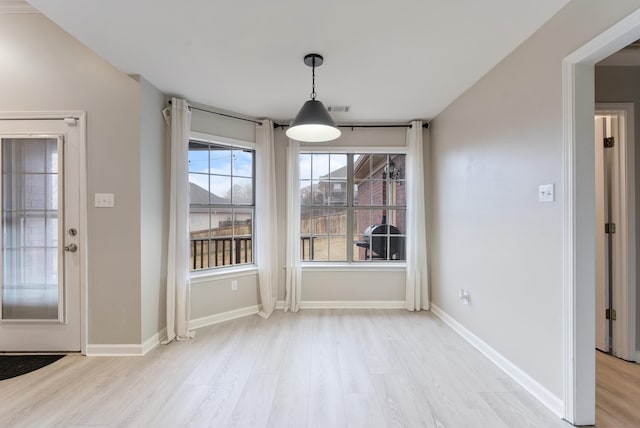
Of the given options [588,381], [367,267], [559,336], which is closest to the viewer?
[588,381]

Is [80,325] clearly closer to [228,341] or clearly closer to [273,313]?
[228,341]

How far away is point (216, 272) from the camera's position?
3.51 m

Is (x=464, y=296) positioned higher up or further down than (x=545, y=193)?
further down

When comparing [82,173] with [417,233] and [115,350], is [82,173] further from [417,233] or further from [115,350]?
[417,233]

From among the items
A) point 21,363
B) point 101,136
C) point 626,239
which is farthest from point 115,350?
point 626,239

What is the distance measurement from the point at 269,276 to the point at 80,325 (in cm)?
189

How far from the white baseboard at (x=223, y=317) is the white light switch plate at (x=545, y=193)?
3230mm

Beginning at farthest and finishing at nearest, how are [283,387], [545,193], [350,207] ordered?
[350,207], [283,387], [545,193]

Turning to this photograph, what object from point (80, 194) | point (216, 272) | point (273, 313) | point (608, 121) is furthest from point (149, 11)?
point (608, 121)

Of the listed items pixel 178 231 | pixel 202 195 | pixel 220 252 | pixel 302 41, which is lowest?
pixel 220 252

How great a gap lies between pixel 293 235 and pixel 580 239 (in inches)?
112

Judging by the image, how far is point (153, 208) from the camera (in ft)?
9.35

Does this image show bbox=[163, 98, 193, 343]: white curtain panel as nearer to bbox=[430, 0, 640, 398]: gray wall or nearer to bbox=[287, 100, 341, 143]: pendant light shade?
bbox=[287, 100, 341, 143]: pendant light shade

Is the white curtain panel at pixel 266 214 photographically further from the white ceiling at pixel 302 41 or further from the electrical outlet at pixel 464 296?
the electrical outlet at pixel 464 296
